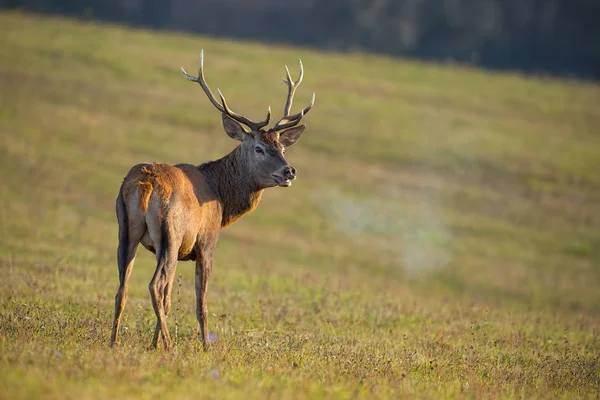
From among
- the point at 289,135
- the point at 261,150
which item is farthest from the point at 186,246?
the point at 289,135

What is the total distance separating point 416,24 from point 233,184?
62215 mm

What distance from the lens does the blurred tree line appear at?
6694 cm

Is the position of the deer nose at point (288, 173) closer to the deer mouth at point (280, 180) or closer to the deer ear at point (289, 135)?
the deer mouth at point (280, 180)

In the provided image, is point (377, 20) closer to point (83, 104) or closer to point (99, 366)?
point (83, 104)

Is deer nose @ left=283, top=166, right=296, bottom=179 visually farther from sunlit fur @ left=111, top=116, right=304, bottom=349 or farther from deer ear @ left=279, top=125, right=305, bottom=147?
deer ear @ left=279, top=125, right=305, bottom=147

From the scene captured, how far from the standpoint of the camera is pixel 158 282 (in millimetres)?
9086

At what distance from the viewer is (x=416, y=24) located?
71.1 metres

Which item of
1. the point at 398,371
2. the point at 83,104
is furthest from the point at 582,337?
the point at 83,104

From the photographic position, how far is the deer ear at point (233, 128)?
11570mm

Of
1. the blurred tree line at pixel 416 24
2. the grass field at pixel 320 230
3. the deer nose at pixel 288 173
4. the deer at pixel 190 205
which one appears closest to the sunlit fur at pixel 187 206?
the deer at pixel 190 205

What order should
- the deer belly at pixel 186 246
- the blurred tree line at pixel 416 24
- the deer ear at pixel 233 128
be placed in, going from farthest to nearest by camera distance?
the blurred tree line at pixel 416 24, the deer ear at pixel 233 128, the deer belly at pixel 186 246

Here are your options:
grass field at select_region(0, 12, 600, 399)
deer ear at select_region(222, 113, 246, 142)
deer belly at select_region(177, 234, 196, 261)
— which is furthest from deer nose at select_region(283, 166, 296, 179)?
grass field at select_region(0, 12, 600, 399)

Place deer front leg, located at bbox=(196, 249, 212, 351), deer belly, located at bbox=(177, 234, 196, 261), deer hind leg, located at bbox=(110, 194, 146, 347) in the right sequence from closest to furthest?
deer hind leg, located at bbox=(110, 194, 146, 347), deer belly, located at bbox=(177, 234, 196, 261), deer front leg, located at bbox=(196, 249, 212, 351)

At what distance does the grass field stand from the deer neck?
1625 millimetres
